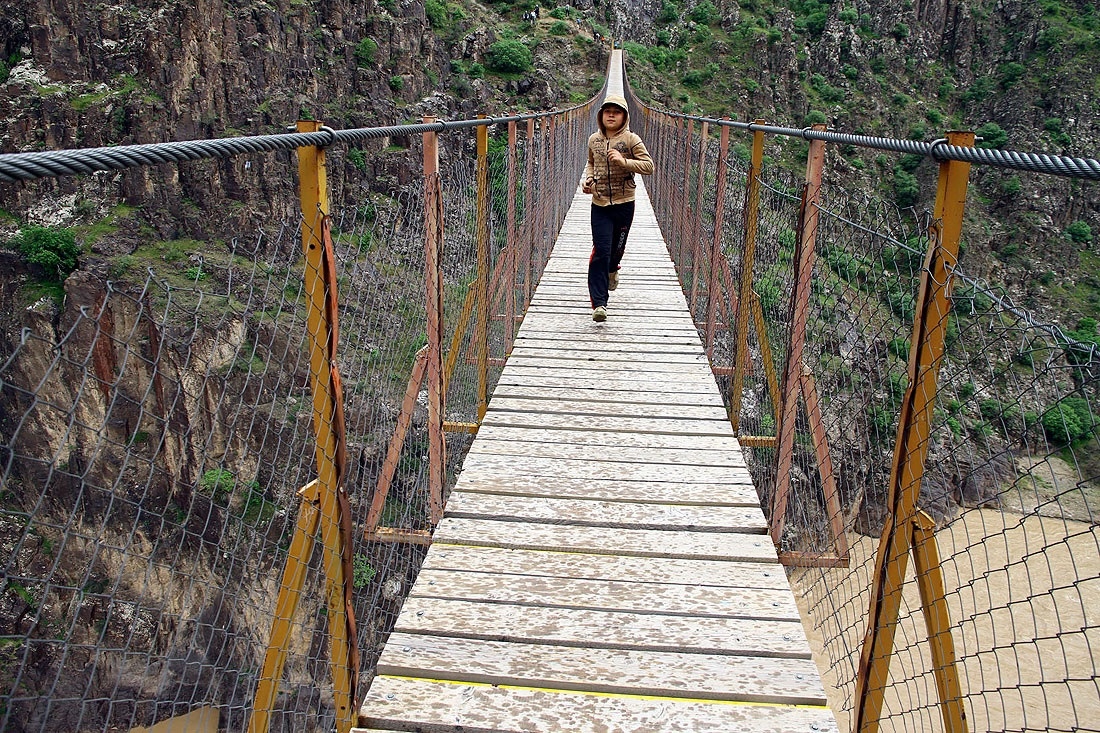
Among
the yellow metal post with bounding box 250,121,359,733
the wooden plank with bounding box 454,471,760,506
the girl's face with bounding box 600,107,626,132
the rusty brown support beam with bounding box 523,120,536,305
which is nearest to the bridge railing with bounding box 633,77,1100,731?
the wooden plank with bounding box 454,471,760,506

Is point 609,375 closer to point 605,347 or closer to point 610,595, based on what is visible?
point 605,347

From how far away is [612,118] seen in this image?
14.2 feet

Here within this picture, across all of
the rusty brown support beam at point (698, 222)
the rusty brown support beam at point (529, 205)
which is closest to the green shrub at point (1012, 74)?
the rusty brown support beam at point (698, 222)

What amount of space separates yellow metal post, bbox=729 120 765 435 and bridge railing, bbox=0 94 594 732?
48.8 inches

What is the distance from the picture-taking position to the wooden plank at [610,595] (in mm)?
2119

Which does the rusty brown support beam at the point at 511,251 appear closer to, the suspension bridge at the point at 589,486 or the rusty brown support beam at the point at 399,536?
the suspension bridge at the point at 589,486

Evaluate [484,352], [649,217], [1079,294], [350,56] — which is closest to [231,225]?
[350,56]

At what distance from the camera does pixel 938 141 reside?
1.55 meters

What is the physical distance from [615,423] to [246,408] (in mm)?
15086

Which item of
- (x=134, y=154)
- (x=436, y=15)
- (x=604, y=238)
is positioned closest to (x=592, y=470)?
(x=604, y=238)

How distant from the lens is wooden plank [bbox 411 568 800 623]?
2.12 m

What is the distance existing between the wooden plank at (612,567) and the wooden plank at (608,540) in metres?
0.03

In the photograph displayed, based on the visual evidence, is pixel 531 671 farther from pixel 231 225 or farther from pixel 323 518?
pixel 231 225

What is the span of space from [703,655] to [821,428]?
1.02 m
